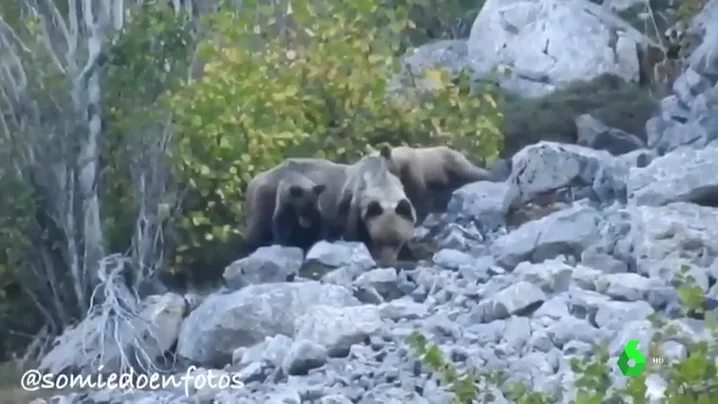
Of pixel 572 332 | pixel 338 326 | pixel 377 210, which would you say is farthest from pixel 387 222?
pixel 572 332

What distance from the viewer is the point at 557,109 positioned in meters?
2.82

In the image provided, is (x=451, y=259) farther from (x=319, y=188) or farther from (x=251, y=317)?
(x=251, y=317)

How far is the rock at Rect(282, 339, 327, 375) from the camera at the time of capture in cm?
267

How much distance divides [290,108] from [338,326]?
0.52 m

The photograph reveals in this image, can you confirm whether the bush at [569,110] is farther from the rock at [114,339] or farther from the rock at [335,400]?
the rock at [114,339]

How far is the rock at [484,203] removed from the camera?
2.79m

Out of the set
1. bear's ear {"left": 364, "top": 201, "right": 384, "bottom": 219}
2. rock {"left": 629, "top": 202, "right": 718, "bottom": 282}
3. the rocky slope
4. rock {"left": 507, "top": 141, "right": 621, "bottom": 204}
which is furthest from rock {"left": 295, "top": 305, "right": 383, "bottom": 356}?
rock {"left": 629, "top": 202, "right": 718, "bottom": 282}

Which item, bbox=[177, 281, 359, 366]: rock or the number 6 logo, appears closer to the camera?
the number 6 logo

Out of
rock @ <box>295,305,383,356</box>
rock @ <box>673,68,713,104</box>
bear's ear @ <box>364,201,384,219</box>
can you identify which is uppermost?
rock @ <box>673,68,713,104</box>

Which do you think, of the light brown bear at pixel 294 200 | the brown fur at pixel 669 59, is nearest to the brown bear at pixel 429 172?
the light brown bear at pixel 294 200

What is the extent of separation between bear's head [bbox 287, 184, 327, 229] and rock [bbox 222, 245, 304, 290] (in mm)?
82

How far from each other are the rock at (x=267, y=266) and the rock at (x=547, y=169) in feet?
1.71

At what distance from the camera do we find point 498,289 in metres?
2.70

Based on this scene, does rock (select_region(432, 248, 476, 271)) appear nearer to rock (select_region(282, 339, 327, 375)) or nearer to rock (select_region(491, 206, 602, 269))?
rock (select_region(491, 206, 602, 269))
